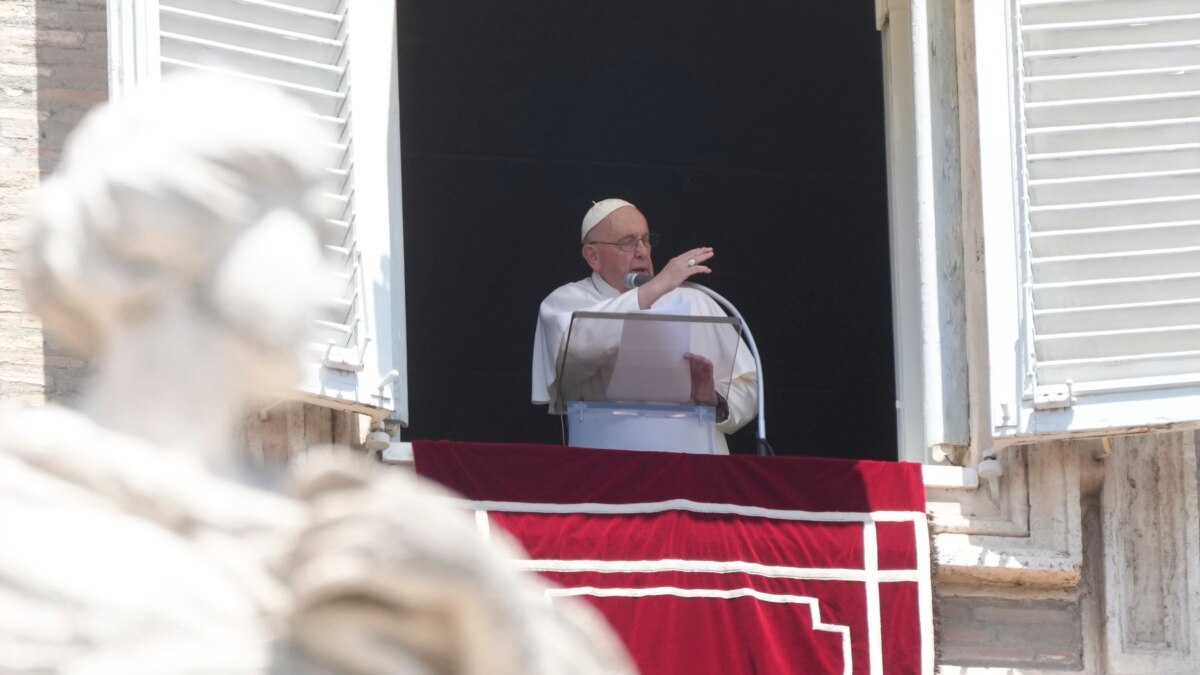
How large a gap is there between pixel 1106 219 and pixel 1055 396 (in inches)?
16.0

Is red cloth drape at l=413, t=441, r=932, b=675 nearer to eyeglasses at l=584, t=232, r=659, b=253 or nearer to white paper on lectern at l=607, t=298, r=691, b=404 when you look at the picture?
white paper on lectern at l=607, t=298, r=691, b=404

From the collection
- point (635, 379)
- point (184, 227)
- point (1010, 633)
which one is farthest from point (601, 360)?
point (184, 227)

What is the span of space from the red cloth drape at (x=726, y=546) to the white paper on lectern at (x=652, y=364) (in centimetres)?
44

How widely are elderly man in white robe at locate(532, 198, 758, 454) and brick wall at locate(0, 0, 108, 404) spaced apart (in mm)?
1255

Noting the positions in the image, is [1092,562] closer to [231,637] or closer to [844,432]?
[844,432]

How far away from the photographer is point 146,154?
7.19 feet

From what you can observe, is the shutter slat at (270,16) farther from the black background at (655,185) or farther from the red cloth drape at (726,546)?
the black background at (655,185)

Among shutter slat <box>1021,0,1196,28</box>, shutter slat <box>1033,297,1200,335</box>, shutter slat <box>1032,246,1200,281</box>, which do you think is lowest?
shutter slat <box>1033,297,1200,335</box>

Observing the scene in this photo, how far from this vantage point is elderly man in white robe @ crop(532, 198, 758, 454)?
6.98m

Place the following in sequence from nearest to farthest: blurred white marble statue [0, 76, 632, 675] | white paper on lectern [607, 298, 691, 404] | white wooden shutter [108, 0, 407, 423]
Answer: blurred white marble statue [0, 76, 632, 675] → white wooden shutter [108, 0, 407, 423] → white paper on lectern [607, 298, 691, 404]

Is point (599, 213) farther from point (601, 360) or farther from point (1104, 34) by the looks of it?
point (1104, 34)

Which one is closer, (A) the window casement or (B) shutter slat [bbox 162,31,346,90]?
(B) shutter slat [bbox 162,31,346,90]

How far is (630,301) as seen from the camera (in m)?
7.20

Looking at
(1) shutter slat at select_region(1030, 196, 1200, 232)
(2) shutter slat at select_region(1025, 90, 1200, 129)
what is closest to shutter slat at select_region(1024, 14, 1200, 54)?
(2) shutter slat at select_region(1025, 90, 1200, 129)
